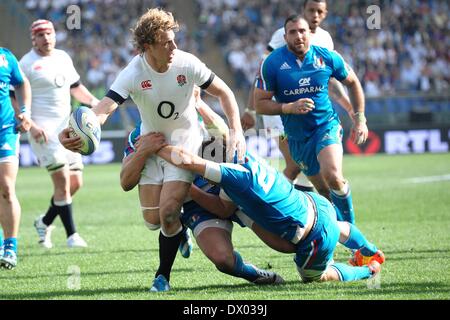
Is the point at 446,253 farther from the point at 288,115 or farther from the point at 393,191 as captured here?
the point at 393,191

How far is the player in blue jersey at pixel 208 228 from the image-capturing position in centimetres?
669

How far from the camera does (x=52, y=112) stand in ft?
34.4

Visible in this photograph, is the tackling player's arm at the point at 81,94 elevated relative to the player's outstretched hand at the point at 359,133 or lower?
elevated

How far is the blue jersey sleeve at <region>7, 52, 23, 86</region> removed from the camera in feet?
28.3

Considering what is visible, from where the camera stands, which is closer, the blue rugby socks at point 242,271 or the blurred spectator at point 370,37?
the blue rugby socks at point 242,271

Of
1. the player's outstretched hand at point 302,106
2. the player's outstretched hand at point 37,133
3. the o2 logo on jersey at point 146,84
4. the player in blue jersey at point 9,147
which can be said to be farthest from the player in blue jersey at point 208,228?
the player's outstretched hand at point 37,133

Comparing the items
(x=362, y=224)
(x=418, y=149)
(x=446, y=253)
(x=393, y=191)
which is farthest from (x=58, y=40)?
(x=446, y=253)

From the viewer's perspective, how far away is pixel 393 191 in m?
15.2

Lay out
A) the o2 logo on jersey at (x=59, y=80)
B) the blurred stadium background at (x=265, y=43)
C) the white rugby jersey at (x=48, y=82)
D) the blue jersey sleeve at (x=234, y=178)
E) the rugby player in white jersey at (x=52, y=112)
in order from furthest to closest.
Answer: the blurred stadium background at (x=265, y=43), the o2 logo on jersey at (x=59, y=80), the white rugby jersey at (x=48, y=82), the rugby player in white jersey at (x=52, y=112), the blue jersey sleeve at (x=234, y=178)

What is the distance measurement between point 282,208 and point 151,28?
1.72 metres

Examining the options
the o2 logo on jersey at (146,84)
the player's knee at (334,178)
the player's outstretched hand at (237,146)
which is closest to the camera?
the player's outstretched hand at (237,146)

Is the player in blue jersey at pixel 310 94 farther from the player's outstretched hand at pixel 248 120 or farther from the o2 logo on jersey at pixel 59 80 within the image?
the o2 logo on jersey at pixel 59 80

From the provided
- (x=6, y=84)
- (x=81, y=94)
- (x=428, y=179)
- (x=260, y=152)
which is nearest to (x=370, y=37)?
(x=260, y=152)
